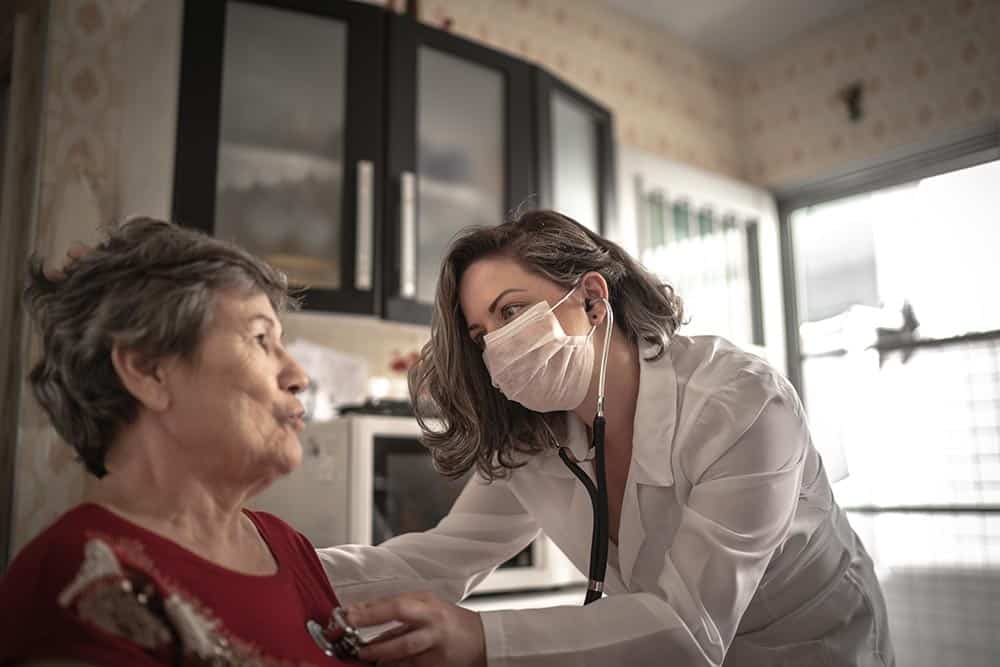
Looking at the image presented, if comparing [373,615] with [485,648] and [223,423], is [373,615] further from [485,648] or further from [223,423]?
[223,423]

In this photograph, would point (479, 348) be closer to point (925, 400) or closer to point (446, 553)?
point (446, 553)

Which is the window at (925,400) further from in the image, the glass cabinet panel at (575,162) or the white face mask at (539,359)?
the white face mask at (539,359)

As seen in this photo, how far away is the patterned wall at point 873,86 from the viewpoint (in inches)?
118

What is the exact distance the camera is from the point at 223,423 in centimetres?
85

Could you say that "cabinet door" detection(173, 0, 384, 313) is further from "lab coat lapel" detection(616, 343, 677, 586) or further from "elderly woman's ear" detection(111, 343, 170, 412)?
"elderly woman's ear" detection(111, 343, 170, 412)

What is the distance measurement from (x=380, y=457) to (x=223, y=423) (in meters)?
1.06

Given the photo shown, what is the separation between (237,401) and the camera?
86 centimetres

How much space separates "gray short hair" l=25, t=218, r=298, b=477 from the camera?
83 centimetres

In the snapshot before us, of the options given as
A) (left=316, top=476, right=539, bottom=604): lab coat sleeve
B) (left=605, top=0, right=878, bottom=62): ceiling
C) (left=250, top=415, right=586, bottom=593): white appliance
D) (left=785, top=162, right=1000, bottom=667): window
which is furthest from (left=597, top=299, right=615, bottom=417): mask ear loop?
(left=605, top=0, right=878, bottom=62): ceiling

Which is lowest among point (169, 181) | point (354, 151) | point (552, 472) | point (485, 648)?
point (485, 648)

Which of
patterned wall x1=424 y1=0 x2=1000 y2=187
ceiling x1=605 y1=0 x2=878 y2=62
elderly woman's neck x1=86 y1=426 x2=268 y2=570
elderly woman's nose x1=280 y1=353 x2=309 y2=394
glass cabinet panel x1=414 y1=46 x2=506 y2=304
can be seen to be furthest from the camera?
ceiling x1=605 y1=0 x2=878 y2=62

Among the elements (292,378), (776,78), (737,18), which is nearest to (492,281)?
(292,378)

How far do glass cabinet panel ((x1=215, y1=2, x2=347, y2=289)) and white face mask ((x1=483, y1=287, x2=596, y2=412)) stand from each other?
2.57 ft

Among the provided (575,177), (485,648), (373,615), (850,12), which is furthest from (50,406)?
(850,12)
